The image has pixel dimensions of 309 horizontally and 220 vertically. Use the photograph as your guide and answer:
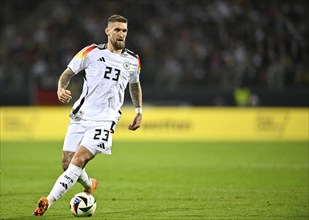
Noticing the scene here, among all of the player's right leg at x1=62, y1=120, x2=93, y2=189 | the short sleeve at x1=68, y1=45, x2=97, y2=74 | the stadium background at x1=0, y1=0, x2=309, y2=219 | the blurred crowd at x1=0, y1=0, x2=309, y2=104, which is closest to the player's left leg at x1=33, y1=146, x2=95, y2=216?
the player's right leg at x1=62, y1=120, x2=93, y2=189

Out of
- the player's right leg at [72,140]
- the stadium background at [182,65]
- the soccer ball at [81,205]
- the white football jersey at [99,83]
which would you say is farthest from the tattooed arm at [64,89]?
the stadium background at [182,65]

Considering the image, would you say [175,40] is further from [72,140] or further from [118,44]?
[72,140]

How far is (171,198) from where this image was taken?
34.2 ft

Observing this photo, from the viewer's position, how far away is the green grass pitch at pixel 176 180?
9.06 m

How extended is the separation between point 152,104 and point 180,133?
13.0ft

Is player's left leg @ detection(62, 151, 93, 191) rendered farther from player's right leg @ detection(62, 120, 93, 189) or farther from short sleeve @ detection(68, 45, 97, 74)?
short sleeve @ detection(68, 45, 97, 74)

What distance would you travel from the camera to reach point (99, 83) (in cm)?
843

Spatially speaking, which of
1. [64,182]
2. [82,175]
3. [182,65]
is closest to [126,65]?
[82,175]

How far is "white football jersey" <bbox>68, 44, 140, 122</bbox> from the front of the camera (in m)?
8.41

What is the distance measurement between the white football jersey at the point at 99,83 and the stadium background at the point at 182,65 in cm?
1467

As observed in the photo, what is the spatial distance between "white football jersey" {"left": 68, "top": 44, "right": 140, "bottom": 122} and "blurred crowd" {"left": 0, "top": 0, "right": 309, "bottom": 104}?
59.6 feet

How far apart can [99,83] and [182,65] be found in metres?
18.7

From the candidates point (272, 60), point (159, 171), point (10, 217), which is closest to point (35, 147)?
point (159, 171)

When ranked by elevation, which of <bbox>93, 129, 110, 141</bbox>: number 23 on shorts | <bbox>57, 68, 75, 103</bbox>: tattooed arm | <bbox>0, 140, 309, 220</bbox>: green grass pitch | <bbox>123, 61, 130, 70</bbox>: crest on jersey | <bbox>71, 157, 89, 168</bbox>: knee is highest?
<bbox>123, 61, 130, 70</bbox>: crest on jersey
